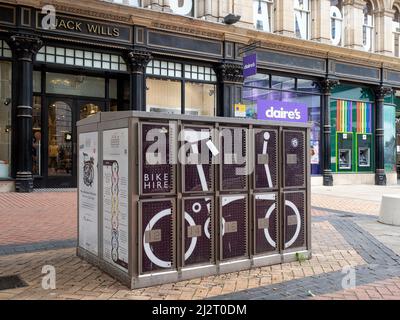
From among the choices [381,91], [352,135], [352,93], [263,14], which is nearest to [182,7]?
[263,14]

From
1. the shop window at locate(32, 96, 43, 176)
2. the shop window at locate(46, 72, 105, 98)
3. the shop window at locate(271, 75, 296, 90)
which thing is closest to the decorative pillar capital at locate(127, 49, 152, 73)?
the shop window at locate(46, 72, 105, 98)

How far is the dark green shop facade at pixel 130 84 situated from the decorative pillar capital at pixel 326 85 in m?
0.04

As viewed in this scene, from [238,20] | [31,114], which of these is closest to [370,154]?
[238,20]

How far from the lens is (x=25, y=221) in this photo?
27.7 feet

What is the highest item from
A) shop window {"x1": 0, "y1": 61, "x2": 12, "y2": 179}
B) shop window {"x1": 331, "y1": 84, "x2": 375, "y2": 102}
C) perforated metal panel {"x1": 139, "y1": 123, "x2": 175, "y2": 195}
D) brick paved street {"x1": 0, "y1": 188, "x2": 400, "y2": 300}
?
shop window {"x1": 331, "y1": 84, "x2": 375, "y2": 102}

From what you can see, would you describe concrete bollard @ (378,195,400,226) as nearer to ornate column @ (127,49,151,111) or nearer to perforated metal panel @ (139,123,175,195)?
perforated metal panel @ (139,123,175,195)

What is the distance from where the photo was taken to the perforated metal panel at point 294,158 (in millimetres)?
5715

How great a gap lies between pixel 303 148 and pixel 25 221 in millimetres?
5448

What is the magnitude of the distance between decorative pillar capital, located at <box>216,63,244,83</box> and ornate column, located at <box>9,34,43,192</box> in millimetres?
6426

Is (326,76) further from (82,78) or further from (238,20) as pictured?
(82,78)

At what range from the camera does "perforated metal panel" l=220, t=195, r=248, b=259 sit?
5168mm

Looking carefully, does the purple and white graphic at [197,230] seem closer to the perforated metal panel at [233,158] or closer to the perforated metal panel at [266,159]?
the perforated metal panel at [233,158]

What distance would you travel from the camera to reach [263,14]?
1814 centimetres
